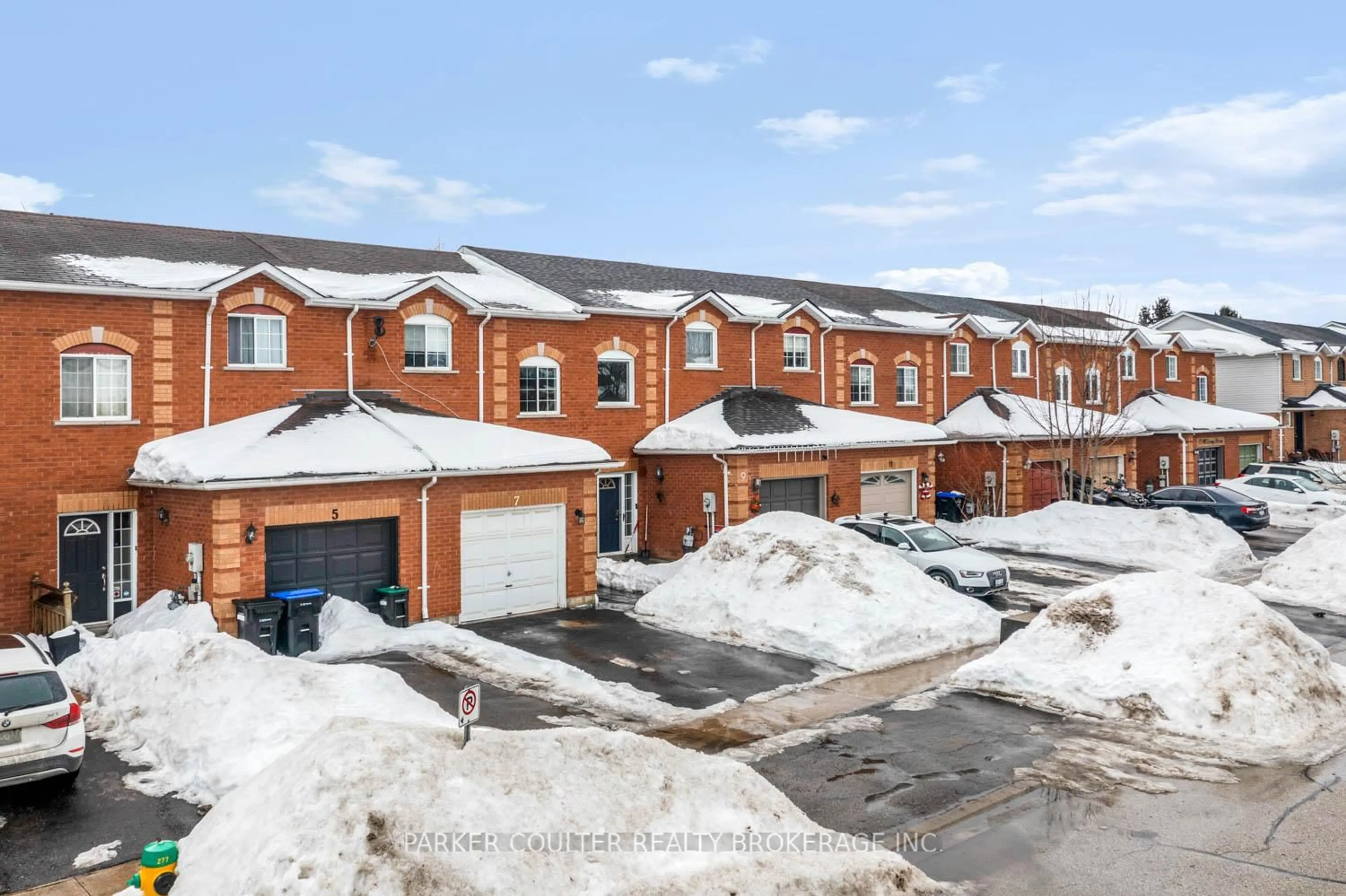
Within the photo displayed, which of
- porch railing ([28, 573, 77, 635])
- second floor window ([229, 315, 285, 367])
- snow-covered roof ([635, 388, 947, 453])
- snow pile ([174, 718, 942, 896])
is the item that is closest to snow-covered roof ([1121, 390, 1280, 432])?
snow-covered roof ([635, 388, 947, 453])

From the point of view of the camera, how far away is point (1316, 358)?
5291 cm

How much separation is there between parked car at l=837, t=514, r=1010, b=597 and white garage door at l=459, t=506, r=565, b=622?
627 cm

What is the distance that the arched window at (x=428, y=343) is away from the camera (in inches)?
869

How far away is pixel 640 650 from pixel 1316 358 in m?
51.0

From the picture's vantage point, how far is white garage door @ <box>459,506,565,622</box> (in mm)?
19297

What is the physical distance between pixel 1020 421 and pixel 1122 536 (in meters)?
7.66

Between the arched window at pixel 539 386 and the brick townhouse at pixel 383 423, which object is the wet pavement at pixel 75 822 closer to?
the brick townhouse at pixel 383 423

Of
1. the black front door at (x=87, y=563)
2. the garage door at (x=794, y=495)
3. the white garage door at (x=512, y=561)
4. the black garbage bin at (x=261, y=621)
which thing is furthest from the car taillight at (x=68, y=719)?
the garage door at (x=794, y=495)

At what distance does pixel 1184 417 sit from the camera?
40781 mm

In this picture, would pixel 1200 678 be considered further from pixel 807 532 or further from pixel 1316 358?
pixel 1316 358

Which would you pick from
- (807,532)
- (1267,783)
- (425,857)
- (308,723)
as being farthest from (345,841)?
(807,532)

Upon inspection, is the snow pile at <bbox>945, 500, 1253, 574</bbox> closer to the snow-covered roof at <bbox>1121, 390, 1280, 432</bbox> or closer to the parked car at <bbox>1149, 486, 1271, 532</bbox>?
the parked car at <bbox>1149, 486, 1271, 532</bbox>

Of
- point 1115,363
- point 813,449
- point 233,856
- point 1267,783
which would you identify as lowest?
point 1267,783

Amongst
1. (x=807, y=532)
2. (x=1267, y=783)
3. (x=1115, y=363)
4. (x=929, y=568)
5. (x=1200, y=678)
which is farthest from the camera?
(x=1115, y=363)
